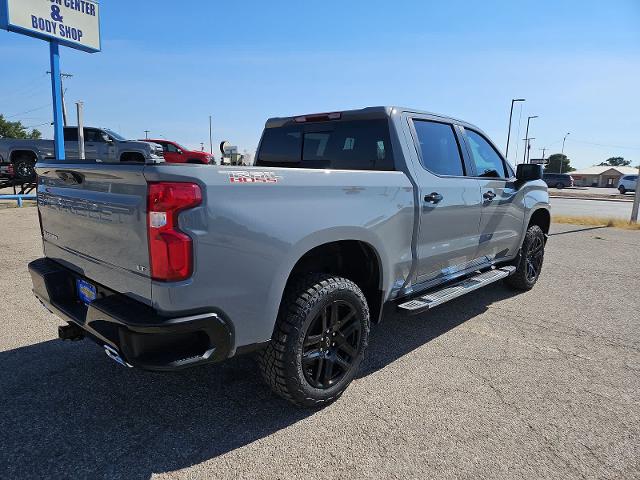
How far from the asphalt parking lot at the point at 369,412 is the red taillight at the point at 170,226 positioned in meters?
1.03

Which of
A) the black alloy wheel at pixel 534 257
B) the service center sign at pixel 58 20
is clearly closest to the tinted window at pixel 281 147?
the black alloy wheel at pixel 534 257

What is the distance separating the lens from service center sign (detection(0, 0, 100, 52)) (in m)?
10.5

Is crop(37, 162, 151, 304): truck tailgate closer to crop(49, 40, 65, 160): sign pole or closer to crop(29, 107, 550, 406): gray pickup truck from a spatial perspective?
crop(29, 107, 550, 406): gray pickup truck

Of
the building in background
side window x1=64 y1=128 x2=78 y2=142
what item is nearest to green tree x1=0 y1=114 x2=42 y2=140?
side window x1=64 y1=128 x2=78 y2=142

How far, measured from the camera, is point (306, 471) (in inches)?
87.4

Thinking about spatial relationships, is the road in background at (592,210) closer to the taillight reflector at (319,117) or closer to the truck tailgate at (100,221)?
the taillight reflector at (319,117)

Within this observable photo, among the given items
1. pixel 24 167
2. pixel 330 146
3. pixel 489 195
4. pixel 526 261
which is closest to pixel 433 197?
pixel 330 146

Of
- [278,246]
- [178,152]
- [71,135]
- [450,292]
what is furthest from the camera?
[178,152]

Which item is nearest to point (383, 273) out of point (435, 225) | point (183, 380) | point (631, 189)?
point (435, 225)

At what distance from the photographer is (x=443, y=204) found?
11.9 feet

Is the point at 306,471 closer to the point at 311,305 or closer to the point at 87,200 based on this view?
the point at 311,305

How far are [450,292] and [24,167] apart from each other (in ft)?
53.5

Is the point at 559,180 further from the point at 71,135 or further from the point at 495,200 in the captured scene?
the point at 495,200

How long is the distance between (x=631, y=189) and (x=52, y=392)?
4940 centimetres
